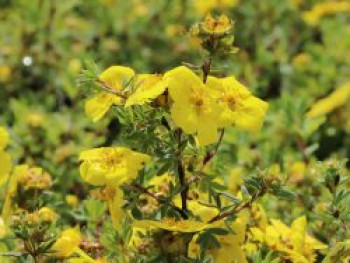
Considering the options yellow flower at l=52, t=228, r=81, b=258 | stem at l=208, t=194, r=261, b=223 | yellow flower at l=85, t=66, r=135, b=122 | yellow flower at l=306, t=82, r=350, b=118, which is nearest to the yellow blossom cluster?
yellow flower at l=85, t=66, r=135, b=122

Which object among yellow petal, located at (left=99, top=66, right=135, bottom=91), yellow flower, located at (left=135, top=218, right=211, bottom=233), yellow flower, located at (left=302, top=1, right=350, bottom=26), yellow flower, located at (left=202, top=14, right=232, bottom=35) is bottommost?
yellow flower, located at (left=135, top=218, right=211, bottom=233)

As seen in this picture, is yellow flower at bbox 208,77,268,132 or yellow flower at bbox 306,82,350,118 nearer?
yellow flower at bbox 208,77,268,132

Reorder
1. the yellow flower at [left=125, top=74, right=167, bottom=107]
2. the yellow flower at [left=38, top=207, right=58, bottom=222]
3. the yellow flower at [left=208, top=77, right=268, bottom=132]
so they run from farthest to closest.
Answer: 1. the yellow flower at [left=38, top=207, right=58, bottom=222]
2. the yellow flower at [left=208, top=77, right=268, bottom=132]
3. the yellow flower at [left=125, top=74, right=167, bottom=107]

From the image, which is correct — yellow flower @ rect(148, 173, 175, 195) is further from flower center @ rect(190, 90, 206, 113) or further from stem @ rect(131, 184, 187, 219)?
flower center @ rect(190, 90, 206, 113)

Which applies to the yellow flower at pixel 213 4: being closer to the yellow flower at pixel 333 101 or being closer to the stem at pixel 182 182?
the yellow flower at pixel 333 101

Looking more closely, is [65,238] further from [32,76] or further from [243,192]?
[32,76]

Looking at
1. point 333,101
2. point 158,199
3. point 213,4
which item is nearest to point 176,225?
point 158,199
